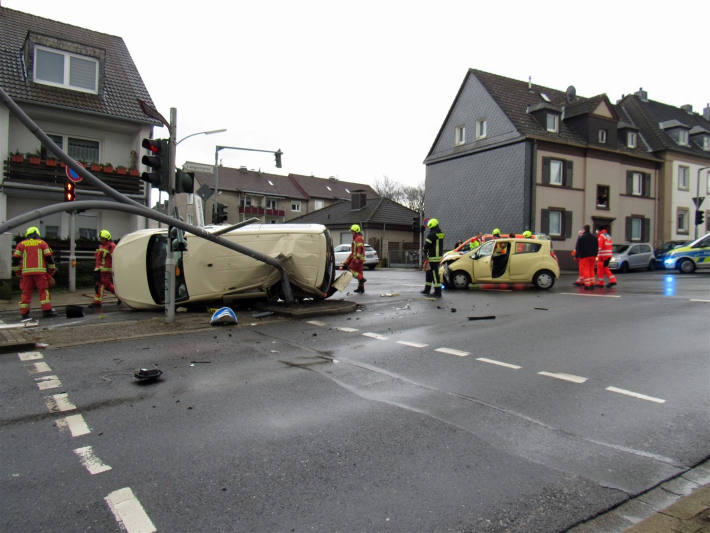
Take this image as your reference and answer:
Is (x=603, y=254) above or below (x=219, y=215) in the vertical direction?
below

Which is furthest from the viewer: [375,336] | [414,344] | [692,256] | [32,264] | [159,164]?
[692,256]

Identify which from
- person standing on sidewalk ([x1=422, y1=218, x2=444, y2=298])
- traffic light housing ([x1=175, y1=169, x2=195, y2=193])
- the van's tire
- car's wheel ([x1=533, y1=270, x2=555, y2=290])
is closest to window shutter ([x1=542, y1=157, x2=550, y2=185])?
car's wheel ([x1=533, y1=270, x2=555, y2=290])

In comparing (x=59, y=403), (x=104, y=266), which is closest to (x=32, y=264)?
(x=104, y=266)

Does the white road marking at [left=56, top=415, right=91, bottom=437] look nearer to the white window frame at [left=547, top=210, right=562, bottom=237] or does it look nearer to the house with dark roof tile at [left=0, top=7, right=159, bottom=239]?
the house with dark roof tile at [left=0, top=7, right=159, bottom=239]

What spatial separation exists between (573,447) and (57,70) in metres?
21.9

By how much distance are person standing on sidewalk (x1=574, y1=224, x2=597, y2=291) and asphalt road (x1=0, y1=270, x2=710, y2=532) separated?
6.94 metres

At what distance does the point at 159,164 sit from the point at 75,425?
5616mm

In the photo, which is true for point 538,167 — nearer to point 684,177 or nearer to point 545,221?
point 545,221

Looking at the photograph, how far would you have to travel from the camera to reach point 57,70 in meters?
19.0

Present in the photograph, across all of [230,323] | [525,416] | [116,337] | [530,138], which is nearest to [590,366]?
[525,416]

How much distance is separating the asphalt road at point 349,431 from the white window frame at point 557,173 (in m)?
25.1

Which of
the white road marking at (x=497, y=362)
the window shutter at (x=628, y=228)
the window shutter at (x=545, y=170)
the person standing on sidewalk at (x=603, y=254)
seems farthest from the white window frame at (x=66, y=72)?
the window shutter at (x=628, y=228)

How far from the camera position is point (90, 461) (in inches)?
134

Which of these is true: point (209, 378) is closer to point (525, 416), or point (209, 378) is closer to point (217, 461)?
point (217, 461)
